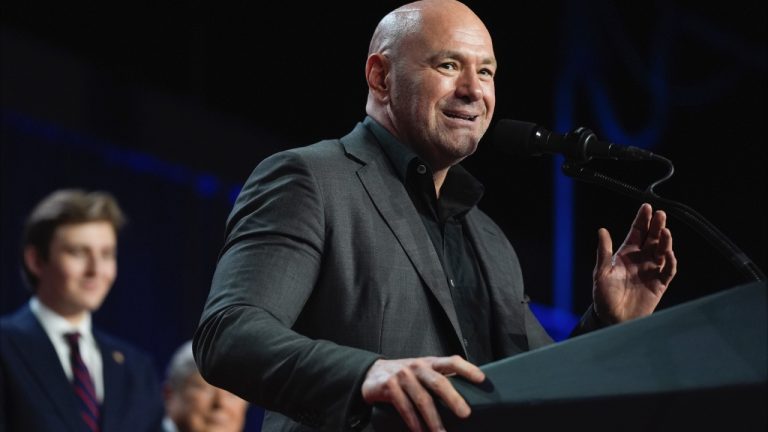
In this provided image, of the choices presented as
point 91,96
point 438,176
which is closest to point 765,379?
point 438,176

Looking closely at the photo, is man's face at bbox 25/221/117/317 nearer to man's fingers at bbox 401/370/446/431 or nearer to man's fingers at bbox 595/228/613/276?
man's fingers at bbox 595/228/613/276

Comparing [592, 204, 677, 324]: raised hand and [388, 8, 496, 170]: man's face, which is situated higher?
[388, 8, 496, 170]: man's face

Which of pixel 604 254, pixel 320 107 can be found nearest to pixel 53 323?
pixel 604 254

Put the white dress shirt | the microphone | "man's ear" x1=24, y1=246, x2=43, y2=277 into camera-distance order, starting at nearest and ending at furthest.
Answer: the microphone, the white dress shirt, "man's ear" x1=24, y1=246, x2=43, y2=277

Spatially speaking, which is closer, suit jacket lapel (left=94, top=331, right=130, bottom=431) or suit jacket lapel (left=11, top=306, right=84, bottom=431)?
suit jacket lapel (left=11, top=306, right=84, bottom=431)

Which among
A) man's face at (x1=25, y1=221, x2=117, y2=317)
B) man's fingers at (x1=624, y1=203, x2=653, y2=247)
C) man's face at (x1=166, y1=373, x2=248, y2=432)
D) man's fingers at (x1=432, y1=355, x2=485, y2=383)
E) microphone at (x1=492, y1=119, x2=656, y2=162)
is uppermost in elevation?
→ microphone at (x1=492, y1=119, x2=656, y2=162)

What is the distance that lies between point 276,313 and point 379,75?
636 millimetres

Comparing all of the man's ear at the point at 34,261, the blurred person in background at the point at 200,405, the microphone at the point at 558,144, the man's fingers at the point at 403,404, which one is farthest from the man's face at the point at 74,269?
the man's fingers at the point at 403,404

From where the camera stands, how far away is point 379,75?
1.98 metres

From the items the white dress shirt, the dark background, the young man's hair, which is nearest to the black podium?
the white dress shirt

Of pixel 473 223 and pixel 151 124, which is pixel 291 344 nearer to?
pixel 473 223

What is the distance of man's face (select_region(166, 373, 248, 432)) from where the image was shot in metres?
3.83

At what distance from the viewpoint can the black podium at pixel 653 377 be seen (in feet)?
3.61

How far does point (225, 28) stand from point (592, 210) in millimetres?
2191
